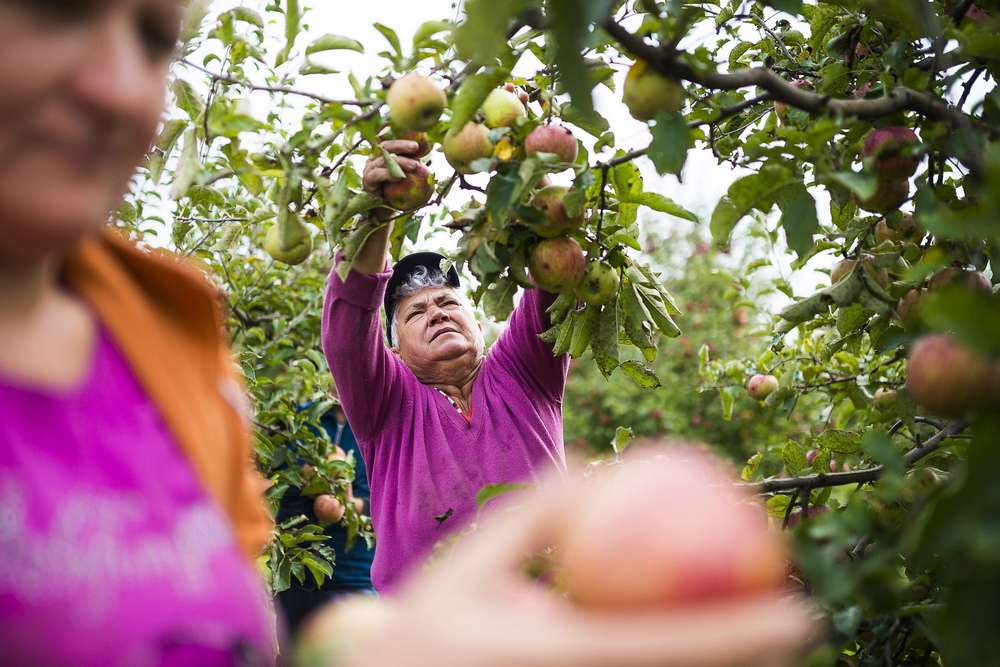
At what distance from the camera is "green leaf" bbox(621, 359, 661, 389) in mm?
2039

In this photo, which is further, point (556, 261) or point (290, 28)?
point (556, 261)

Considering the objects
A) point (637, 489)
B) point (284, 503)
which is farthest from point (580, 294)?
point (284, 503)

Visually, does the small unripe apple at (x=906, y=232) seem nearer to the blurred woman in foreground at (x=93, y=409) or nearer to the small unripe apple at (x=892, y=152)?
the small unripe apple at (x=892, y=152)

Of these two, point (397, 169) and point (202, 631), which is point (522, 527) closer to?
point (202, 631)

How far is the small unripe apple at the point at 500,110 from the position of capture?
157cm

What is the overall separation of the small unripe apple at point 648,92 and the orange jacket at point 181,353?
814 millimetres

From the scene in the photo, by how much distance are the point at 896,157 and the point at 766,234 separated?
1.37m

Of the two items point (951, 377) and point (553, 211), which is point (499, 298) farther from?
point (951, 377)

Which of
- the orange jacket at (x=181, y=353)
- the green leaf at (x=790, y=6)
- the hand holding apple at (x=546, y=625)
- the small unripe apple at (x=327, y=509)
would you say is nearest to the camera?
the hand holding apple at (x=546, y=625)

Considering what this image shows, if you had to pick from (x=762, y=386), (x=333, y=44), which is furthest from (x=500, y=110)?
(x=762, y=386)

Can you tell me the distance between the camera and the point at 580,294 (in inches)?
68.9

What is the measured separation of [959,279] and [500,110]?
903 millimetres

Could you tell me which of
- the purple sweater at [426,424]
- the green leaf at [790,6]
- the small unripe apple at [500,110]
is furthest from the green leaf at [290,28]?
the green leaf at [790,6]

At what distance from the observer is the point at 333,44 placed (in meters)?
1.50
